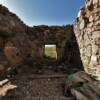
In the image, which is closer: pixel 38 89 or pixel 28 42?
pixel 38 89

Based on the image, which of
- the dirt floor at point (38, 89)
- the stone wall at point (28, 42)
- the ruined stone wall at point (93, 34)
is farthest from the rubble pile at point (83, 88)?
the stone wall at point (28, 42)

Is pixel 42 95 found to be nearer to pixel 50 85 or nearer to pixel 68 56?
pixel 50 85

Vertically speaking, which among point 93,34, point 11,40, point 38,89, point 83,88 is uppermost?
point 11,40

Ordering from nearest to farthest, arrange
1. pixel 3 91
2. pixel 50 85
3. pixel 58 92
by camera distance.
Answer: pixel 3 91 < pixel 58 92 < pixel 50 85

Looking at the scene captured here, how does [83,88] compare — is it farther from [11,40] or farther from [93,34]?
[11,40]

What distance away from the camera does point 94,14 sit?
5.42 meters

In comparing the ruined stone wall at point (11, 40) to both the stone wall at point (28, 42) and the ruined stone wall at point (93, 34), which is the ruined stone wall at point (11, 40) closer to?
the stone wall at point (28, 42)

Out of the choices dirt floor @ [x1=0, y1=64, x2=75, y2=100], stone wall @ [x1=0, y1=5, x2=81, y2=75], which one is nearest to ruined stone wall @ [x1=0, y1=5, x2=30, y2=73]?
stone wall @ [x1=0, y1=5, x2=81, y2=75]

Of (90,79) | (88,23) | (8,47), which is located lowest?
(90,79)

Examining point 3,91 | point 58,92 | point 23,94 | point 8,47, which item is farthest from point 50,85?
point 8,47

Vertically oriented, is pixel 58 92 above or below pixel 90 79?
below

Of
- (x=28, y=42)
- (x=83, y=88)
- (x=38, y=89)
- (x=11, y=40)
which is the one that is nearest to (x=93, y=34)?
(x=83, y=88)

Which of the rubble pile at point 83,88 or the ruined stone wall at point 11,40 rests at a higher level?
the ruined stone wall at point 11,40

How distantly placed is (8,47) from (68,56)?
4233 millimetres
